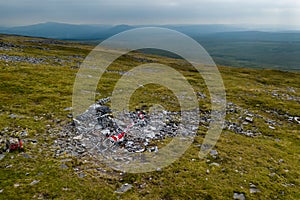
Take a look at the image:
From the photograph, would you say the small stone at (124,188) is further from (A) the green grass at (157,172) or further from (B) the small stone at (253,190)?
(B) the small stone at (253,190)

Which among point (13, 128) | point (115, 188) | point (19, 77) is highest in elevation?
point (19, 77)

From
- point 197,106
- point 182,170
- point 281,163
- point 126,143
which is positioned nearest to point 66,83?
point 197,106

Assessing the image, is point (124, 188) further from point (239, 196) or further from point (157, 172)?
point (239, 196)

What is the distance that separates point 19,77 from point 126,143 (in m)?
25.2

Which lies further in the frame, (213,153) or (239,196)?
(213,153)

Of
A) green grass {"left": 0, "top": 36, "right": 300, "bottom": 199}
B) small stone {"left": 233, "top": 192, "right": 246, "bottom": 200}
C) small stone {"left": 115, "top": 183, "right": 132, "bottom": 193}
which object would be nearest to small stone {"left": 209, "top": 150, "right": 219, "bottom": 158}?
green grass {"left": 0, "top": 36, "right": 300, "bottom": 199}

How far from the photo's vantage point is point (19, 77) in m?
34.2

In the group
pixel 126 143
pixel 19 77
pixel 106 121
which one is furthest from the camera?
pixel 19 77

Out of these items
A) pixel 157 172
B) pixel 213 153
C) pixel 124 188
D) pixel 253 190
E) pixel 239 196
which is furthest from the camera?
pixel 213 153

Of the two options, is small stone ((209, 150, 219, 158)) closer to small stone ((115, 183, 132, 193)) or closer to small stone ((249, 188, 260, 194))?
small stone ((249, 188, 260, 194))

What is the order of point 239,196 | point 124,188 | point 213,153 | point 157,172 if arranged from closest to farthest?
point 124,188, point 239,196, point 157,172, point 213,153

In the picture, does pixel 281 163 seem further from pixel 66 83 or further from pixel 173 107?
pixel 66 83

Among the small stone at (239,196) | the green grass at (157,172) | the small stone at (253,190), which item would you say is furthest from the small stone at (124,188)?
the small stone at (253,190)

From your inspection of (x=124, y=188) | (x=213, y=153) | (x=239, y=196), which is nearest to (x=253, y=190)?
(x=239, y=196)
